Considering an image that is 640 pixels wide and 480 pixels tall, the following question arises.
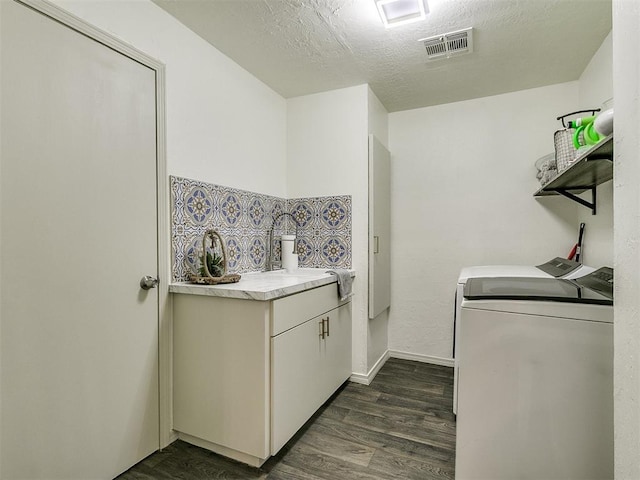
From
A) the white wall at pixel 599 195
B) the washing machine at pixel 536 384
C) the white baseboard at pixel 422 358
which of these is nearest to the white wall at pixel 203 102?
the washing machine at pixel 536 384

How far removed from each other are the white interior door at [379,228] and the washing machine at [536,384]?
1.25 m

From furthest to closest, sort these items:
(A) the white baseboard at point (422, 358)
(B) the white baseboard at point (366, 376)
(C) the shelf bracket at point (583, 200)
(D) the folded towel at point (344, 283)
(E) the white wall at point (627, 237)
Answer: (A) the white baseboard at point (422, 358) < (B) the white baseboard at point (366, 376) < (D) the folded towel at point (344, 283) < (C) the shelf bracket at point (583, 200) < (E) the white wall at point (627, 237)

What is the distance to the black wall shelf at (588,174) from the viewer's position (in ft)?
4.03

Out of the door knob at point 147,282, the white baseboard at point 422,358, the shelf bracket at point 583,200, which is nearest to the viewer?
the door knob at point 147,282

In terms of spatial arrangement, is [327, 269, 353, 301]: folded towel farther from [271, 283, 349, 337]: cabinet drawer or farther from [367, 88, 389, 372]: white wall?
[367, 88, 389, 372]: white wall

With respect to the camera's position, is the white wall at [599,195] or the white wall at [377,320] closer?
the white wall at [599,195]

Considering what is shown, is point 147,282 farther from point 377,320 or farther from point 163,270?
point 377,320

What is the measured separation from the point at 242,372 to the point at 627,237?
1.51 meters

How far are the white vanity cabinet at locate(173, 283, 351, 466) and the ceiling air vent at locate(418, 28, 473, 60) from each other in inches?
65.5

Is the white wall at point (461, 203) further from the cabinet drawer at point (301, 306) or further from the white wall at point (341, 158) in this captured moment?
the cabinet drawer at point (301, 306)

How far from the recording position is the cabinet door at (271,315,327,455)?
162 centimetres

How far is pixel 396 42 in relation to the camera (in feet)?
6.66

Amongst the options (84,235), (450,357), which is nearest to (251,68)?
(84,235)

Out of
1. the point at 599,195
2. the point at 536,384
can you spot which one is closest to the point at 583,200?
the point at 599,195
